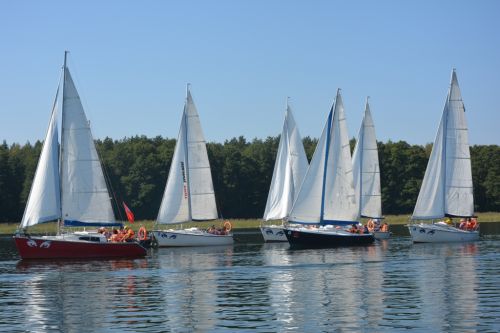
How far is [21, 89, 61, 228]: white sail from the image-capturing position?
66.0 meters

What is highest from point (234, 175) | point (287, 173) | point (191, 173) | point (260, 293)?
point (234, 175)

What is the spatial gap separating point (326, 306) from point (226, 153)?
414 feet

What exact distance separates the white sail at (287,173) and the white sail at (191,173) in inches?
368

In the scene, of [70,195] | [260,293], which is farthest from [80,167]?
[260,293]

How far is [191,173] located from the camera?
283ft

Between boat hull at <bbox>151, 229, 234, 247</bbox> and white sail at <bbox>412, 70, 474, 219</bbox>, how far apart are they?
1682 centimetres

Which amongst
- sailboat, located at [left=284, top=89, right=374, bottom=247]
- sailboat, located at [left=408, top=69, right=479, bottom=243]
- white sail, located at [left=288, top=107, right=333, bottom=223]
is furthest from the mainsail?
sailboat, located at [left=408, top=69, right=479, bottom=243]

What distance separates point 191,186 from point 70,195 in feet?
67.1

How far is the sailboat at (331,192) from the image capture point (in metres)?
80.1

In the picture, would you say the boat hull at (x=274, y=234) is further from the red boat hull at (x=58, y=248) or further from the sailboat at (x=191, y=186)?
the red boat hull at (x=58, y=248)

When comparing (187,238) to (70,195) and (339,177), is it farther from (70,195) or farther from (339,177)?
(70,195)

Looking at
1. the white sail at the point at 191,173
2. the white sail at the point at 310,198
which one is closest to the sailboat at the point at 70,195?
the white sail at the point at 310,198

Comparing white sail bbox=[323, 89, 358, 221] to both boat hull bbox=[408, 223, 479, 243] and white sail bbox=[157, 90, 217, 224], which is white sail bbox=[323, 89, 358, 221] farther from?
white sail bbox=[157, 90, 217, 224]

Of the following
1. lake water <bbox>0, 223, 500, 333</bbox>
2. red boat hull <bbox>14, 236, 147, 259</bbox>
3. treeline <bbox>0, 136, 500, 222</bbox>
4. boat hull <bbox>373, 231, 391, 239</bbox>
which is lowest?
lake water <bbox>0, 223, 500, 333</bbox>
